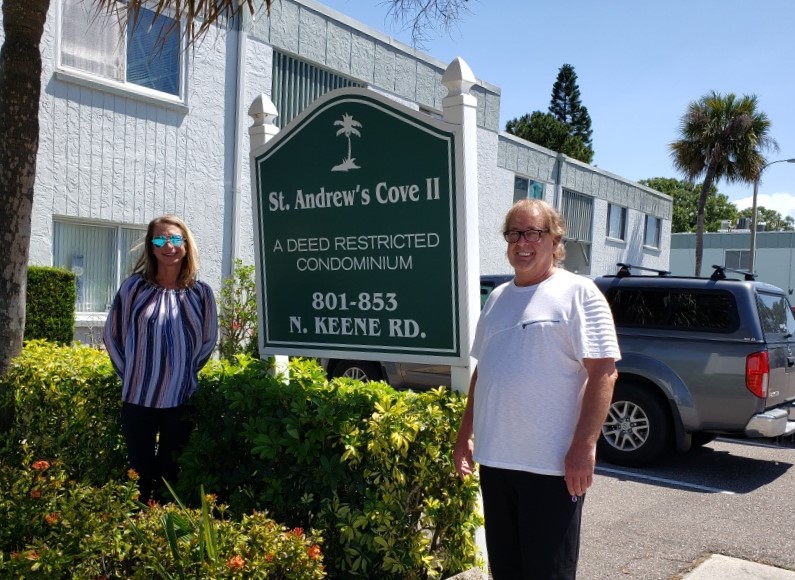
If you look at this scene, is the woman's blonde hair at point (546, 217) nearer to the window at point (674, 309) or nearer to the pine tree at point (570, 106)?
the window at point (674, 309)

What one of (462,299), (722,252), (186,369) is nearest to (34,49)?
(186,369)

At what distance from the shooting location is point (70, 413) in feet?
15.2

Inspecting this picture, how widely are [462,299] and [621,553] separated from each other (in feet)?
7.19

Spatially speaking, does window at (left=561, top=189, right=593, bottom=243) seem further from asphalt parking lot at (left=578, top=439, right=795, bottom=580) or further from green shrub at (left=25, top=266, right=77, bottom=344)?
green shrub at (left=25, top=266, right=77, bottom=344)

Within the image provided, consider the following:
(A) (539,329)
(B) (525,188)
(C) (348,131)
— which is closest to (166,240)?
(C) (348,131)

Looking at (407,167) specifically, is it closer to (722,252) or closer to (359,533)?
(359,533)

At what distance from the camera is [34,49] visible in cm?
487

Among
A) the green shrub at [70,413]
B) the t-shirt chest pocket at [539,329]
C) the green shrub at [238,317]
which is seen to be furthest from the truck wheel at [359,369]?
the t-shirt chest pocket at [539,329]

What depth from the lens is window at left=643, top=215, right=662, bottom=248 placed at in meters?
30.8

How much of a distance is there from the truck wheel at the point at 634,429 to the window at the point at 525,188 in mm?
14795

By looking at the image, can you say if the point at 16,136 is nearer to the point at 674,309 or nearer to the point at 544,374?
the point at 544,374

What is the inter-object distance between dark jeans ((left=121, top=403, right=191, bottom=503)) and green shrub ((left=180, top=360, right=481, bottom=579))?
0.95 ft

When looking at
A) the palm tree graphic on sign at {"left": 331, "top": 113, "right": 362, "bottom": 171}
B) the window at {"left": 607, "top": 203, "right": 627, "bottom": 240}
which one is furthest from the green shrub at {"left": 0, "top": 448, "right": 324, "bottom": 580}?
the window at {"left": 607, "top": 203, "right": 627, "bottom": 240}

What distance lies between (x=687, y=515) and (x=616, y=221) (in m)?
23.8
